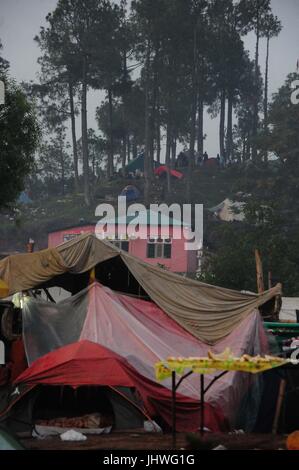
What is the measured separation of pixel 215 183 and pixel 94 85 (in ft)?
41.5

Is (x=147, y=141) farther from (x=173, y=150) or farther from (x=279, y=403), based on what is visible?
(x=279, y=403)

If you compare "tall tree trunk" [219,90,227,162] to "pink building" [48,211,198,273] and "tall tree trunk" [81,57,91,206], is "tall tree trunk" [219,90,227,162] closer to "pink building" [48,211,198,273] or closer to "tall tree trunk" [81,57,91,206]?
"tall tree trunk" [81,57,91,206]

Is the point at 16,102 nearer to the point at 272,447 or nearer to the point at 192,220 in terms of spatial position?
the point at 272,447

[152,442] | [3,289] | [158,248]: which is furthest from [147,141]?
[152,442]

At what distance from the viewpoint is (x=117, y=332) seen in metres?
13.9

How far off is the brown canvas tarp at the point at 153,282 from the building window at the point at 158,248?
124 feet

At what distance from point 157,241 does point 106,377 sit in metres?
41.8

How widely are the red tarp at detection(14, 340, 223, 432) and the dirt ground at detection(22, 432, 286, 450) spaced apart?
27.8 inches

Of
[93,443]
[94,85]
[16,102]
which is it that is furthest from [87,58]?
[93,443]

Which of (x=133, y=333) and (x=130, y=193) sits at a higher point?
(x=130, y=193)

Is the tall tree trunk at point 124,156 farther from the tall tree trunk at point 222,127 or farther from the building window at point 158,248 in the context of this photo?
the building window at point 158,248

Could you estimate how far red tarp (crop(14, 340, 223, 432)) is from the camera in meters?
12.0

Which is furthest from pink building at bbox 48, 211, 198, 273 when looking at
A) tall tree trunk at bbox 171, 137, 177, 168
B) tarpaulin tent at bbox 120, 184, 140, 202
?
tall tree trunk at bbox 171, 137, 177, 168

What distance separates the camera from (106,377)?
12.0 metres
